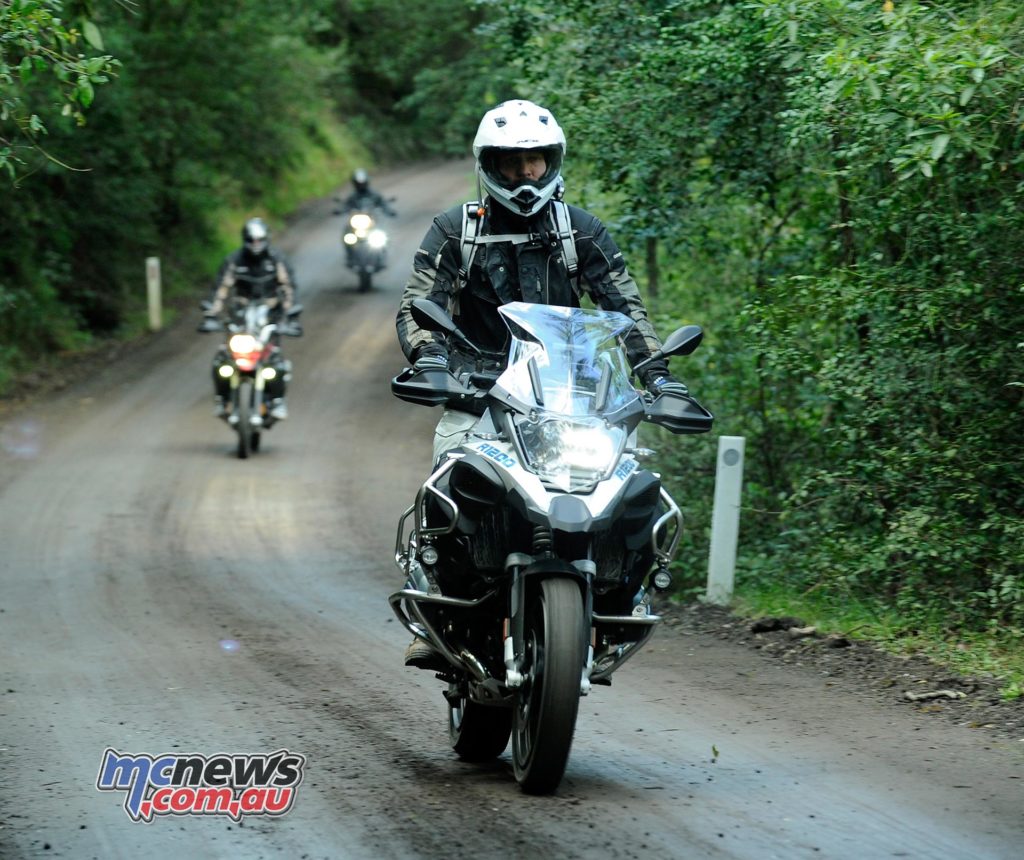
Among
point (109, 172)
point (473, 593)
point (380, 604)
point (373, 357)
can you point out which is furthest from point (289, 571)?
point (109, 172)

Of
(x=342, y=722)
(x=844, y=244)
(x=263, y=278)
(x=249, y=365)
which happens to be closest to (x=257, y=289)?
(x=263, y=278)

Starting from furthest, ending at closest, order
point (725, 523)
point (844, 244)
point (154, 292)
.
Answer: point (154, 292)
point (844, 244)
point (725, 523)

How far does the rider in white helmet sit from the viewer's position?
20.9ft

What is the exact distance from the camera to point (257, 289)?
750 inches

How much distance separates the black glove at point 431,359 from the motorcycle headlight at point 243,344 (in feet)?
39.6

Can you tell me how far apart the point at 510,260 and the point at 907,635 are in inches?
161

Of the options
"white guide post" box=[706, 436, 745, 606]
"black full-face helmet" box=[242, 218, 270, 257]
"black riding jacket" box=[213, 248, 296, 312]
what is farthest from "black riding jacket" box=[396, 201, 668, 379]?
"black full-face helmet" box=[242, 218, 270, 257]

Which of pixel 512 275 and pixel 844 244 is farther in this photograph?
pixel 844 244

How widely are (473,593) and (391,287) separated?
86.6 ft

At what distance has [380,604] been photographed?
11.2 m

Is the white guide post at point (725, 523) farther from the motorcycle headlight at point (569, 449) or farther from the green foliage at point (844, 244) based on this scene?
the motorcycle headlight at point (569, 449)

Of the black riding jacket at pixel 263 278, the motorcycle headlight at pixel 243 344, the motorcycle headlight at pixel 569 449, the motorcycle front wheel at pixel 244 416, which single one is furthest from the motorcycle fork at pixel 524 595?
the black riding jacket at pixel 263 278

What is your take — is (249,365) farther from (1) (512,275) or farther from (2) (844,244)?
(1) (512,275)

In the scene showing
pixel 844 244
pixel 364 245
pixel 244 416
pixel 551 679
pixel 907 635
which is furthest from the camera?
pixel 364 245
